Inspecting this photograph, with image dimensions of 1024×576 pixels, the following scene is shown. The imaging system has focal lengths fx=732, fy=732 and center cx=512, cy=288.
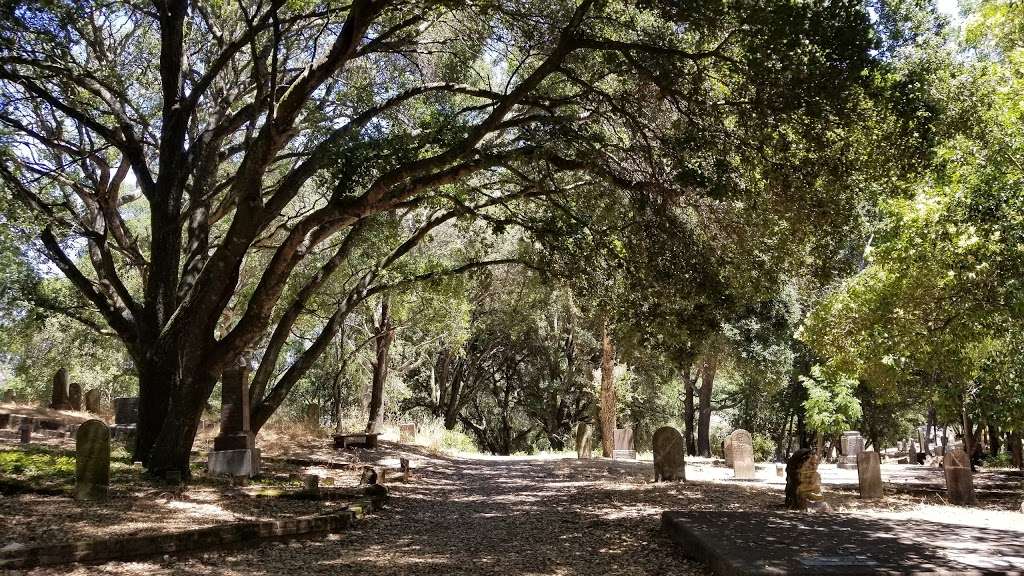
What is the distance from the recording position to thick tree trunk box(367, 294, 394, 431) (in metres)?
24.9

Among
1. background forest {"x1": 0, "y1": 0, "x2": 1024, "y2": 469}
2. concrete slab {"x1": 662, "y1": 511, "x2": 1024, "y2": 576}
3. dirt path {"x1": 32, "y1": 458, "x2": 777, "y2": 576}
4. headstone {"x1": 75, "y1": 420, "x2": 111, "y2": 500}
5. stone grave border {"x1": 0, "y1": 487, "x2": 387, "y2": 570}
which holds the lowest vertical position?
dirt path {"x1": 32, "y1": 458, "x2": 777, "y2": 576}

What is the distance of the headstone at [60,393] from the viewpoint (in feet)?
77.7

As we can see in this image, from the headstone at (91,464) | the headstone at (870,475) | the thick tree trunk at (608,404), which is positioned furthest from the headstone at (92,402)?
the headstone at (870,475)

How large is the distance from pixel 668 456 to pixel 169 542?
32.6 feet

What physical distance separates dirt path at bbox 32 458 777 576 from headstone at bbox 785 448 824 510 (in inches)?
23.4

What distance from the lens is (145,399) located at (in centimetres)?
1221

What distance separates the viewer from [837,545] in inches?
261

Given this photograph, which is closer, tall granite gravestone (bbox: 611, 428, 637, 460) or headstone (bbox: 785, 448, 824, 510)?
headstone (bbox: 785, 448, 824, 510)

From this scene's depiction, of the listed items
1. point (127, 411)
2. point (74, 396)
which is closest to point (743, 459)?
point (127, 411)

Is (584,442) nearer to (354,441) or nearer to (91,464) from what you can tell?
(354,441)

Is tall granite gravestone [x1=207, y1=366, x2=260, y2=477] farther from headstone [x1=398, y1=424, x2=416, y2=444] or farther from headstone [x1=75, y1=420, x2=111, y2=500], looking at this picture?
headstone [x1=398, y1=424, x2=416, y2=444]

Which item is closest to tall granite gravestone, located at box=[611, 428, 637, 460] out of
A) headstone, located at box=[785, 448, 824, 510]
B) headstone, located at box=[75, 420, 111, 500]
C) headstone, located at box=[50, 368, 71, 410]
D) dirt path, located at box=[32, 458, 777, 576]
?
dirt path, located at box=[32, 458, 777, 576]

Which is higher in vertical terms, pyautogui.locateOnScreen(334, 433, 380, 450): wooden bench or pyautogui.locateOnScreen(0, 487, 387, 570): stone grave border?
pyautogui.locateOnScreen(334, 433, 380, 450): wooden bench

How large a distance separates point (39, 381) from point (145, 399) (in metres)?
32.5
